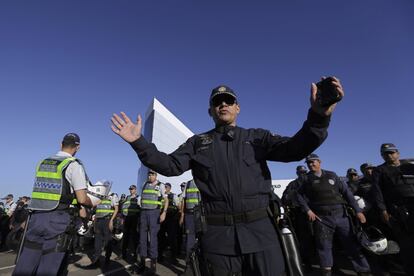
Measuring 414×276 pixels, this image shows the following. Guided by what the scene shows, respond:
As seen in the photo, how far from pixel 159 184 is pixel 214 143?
197 inches

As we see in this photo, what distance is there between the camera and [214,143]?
6.86 feet

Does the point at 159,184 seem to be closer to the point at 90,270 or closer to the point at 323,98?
the point at 90,270

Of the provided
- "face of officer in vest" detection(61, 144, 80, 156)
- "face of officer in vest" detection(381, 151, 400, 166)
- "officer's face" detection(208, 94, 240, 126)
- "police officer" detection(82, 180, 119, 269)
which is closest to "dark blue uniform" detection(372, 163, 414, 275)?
"face of officer in vest" detection(381, 151, 400, 166)

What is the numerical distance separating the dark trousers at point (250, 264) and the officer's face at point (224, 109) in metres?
1.06

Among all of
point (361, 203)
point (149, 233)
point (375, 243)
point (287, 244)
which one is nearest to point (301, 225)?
point (361, 203)

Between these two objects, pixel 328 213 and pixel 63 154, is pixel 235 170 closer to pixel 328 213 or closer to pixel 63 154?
pixel 63 154

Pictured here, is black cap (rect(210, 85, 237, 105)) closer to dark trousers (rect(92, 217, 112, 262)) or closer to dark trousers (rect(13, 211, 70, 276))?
dark trousers (rect(13, 211, 70, 276))

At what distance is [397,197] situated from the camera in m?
3.96

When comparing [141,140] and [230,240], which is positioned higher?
[141,140]

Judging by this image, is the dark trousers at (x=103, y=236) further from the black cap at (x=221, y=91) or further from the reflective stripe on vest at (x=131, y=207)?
the black cap at (x=221, y=91)

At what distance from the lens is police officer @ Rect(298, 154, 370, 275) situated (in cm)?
451

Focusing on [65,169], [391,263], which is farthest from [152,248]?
[391,263]

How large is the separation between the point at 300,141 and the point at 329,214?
3.69m

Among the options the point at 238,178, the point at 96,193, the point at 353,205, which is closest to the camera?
the point at 238,178
